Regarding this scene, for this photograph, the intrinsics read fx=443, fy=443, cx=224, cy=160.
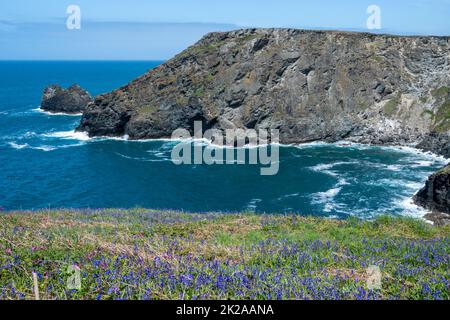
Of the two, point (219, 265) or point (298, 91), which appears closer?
point (219, 265)

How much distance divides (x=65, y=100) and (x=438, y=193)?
114 metres

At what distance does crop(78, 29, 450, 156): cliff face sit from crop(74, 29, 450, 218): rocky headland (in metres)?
0.21

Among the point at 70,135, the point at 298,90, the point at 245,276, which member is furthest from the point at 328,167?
the point at 245,276

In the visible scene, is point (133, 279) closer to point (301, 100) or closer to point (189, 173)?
point (189, 173)

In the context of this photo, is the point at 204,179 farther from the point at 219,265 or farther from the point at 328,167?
the point at 219,265

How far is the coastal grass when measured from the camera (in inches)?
302

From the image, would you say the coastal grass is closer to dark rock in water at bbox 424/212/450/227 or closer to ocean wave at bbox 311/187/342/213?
dark rock in water at bbox 424/212/450/227

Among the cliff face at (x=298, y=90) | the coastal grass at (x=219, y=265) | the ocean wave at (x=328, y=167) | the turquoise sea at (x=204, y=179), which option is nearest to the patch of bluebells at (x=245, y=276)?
the coastal grass at (x=219, y=265)

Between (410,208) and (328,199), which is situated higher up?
(328,199)

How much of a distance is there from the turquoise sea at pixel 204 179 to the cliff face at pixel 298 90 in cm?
596

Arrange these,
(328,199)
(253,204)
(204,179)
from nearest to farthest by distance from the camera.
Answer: (253,204) < (328,199) < (204,179)

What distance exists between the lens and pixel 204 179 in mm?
69562

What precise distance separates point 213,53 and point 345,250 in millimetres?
95754
